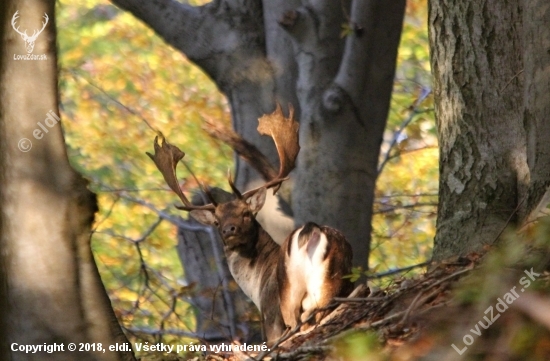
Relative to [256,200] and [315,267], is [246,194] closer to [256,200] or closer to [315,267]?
[256,200]

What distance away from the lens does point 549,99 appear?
188 inches

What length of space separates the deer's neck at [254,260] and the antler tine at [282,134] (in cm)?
39

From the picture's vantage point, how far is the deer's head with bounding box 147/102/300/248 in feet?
22.9

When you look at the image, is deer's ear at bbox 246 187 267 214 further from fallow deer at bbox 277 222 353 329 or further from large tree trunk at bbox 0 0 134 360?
large tree trunk at bbox 0 0 134 360

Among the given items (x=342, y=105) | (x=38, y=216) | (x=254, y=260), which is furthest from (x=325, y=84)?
(x=38, y=216)

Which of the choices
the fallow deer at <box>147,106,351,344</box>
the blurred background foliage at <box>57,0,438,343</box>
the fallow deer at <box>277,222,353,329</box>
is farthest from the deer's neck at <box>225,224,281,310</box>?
the blurred background foliage at <box>57,0,438,343</box>

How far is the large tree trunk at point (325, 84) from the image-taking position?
23.6 feet

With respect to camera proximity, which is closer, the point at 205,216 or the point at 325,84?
the point at 205,216

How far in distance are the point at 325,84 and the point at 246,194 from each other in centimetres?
110

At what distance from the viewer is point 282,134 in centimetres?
710

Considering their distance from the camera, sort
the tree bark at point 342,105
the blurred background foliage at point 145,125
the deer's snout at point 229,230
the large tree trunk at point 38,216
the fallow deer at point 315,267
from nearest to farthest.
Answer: the large tree trunk at point 38,216 → the fallow deer at point 315,267 → the deer's snout at point 229,230 → the tree bark at point 342,105 → the blurred background foliage at point 145,125

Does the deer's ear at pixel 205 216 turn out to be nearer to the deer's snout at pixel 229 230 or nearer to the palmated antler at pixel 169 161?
the palmated antler at pixel 169 161

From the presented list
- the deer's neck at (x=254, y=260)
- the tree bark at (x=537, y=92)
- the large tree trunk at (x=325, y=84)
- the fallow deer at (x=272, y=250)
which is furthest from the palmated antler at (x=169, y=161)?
the tree bark at (x=537, y=92)

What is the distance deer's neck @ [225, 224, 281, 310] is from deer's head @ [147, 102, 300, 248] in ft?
0.22
